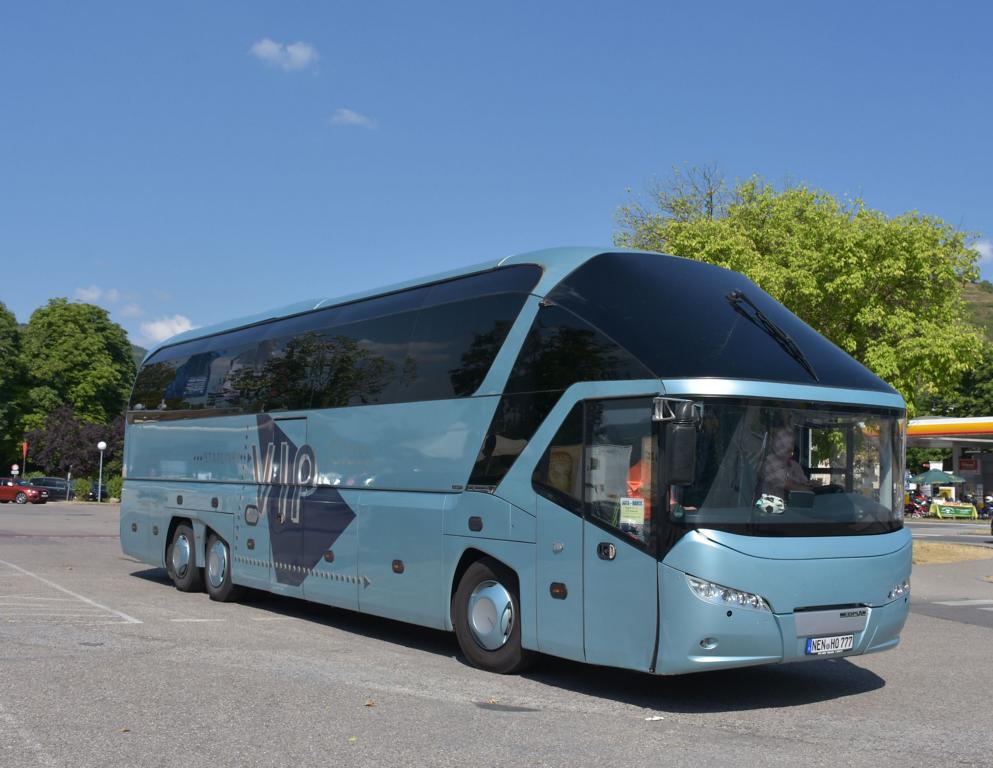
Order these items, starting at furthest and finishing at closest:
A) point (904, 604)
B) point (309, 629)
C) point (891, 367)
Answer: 1. point (891, 367)
2. point (309, 629)
3. point (904, 604)

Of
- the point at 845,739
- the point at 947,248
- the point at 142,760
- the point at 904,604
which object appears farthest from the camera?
the point at 947,248

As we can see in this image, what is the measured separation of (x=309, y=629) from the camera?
12.3m

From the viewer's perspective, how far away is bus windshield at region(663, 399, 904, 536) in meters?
7.89

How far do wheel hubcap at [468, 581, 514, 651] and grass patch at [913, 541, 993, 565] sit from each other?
59.3ft

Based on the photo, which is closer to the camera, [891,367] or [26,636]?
[26,636]

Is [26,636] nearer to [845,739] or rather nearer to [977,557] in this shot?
[845,739]

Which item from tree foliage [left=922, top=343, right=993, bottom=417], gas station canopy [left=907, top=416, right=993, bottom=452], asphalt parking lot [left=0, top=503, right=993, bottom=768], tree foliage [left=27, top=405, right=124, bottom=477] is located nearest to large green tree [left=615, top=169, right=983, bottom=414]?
asphalt parking lot [left=0, top=503, right=993, bottom=768]

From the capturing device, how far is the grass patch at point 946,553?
1024 inches

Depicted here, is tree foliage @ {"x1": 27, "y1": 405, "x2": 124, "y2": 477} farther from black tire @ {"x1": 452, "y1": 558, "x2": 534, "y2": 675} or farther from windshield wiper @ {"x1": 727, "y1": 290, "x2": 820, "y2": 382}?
windshield wiper @ {"x1": 727, "y1": 290, "x2": 820, "y2": 382}

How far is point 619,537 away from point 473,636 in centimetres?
220

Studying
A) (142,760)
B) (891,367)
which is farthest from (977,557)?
(142,760)

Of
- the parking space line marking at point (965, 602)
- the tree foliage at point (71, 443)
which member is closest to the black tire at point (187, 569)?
the parking space line marking at point (965, 602)

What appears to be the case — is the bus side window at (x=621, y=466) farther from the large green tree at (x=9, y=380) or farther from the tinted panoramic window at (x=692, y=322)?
the large green tree at (x=9, y=380)

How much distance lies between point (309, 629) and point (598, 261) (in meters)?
5.62
